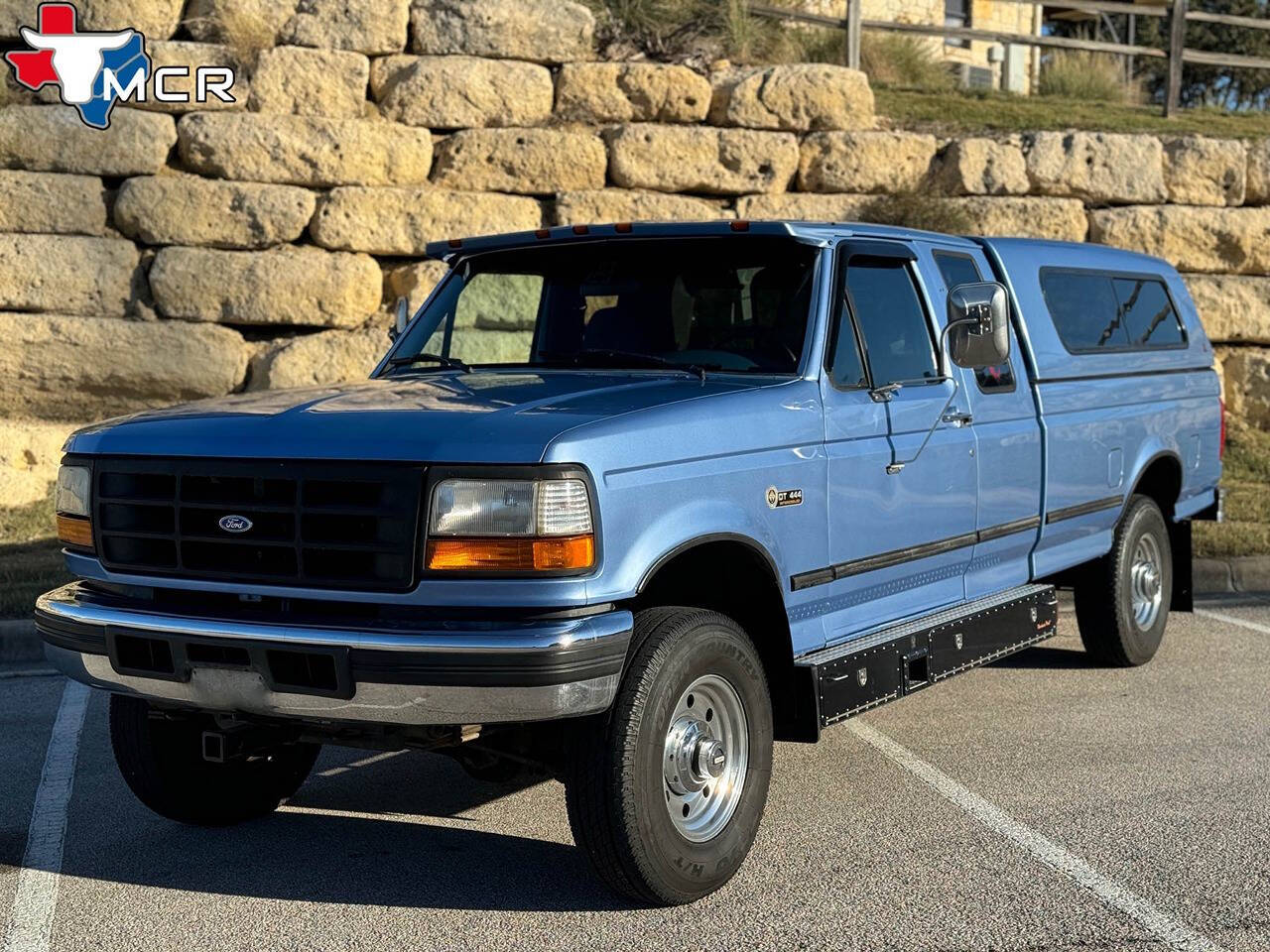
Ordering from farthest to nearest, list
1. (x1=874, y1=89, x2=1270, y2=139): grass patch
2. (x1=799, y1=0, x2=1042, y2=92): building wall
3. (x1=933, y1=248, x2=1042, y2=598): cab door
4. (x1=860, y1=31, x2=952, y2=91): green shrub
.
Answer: (x1=799, y1=0, x2=1042, y2=92): building wall < (x1=860, y1=31, x2=952, y2=91): green shrub < (x1=874, y1=89, x2=1270, y2=139): grass patch < (x1=933, y1=248, x2=1042, y2=598): cab door

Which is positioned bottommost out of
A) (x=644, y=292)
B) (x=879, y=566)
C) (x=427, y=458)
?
(x=879, y=566)

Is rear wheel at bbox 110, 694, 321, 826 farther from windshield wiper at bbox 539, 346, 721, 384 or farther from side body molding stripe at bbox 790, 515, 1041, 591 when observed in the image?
side body molding stripe at bbox 790, 515, 1041, 591

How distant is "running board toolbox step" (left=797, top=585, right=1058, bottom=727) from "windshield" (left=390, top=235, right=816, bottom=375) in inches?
41.0

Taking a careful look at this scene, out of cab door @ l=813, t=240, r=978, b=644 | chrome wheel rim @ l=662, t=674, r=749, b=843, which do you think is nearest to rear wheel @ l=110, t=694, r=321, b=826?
chrome wheel rim @ l=662, t=674, r=749, b=843

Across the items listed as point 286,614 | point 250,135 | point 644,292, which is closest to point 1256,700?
point 644,292

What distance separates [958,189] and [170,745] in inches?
445

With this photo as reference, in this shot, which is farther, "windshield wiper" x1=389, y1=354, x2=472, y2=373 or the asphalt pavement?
"windshield wiper" x1=389, y1=354, x2=472, y2=373

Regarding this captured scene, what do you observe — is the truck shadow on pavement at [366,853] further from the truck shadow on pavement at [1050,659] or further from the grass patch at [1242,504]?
the grass patch at [1242,504]

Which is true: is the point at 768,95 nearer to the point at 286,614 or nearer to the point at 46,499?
the point at 46,499

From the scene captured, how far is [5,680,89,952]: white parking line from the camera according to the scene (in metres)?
4.31

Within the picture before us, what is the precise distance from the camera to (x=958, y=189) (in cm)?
1458

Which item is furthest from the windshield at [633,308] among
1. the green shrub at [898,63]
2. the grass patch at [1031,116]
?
the green shrub at [898,63]

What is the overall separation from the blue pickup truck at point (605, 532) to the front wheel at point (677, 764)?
1 centimetres

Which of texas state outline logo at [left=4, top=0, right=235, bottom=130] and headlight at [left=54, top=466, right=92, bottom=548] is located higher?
texas state outline logo at [left=4, top=0, right=235, bottom=130]
